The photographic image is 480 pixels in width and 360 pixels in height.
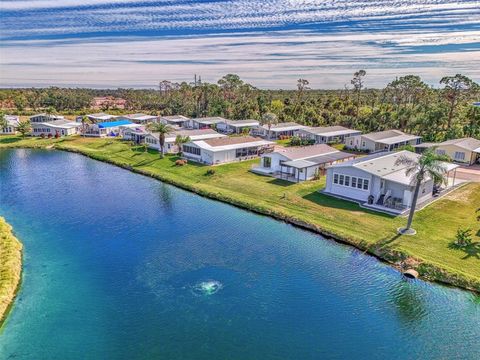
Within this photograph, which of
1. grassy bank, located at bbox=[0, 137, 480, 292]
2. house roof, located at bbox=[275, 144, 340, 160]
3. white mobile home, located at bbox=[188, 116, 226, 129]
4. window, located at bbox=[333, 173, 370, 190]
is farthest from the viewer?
white mobile home, located at bbox=[188, 116, 226, 129]

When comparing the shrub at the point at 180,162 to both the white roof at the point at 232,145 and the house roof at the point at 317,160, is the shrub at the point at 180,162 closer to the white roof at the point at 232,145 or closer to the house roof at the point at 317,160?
the white roof at the point at 232,145

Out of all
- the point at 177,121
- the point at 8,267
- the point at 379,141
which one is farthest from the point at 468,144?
the point at 177,121

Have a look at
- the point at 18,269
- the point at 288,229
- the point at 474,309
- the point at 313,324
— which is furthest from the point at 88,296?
the point at 474,309

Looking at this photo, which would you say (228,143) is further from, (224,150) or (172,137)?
(172,137)

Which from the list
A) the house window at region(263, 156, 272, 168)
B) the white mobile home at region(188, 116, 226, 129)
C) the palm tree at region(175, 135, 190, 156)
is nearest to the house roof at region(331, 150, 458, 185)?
the house window at region(263, 156, 272, 168)

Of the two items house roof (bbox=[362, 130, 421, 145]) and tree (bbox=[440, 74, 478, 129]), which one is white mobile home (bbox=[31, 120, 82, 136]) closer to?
house roof (bbox=[362, 130, 421, 145])

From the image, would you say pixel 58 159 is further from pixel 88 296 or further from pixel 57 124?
pixel 88 296
